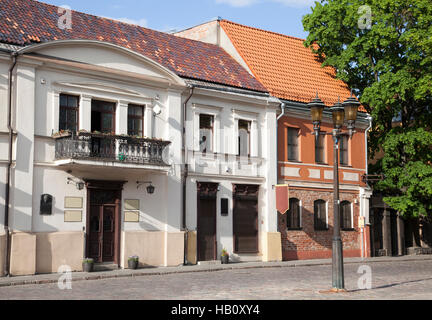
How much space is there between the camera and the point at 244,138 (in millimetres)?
28531

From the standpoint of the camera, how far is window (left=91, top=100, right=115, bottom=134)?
933 inches

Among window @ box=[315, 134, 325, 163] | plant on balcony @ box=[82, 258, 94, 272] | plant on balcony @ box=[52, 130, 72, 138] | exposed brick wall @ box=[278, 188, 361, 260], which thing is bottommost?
plant on balcony @ box=[82, 258, 94, 272]

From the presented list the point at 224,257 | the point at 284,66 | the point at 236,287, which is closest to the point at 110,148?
the point at 224,257

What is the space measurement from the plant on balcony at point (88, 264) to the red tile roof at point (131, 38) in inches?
297

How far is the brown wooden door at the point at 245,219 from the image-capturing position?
27.6m

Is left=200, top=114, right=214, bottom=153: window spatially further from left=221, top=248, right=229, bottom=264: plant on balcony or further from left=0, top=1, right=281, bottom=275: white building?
left=221, top=248, right=229, bottom=264: plant on balcony

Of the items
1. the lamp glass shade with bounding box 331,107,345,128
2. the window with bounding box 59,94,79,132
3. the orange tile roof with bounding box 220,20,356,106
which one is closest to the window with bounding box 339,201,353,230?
the orange tile roof with bounding box 220,20,356,106

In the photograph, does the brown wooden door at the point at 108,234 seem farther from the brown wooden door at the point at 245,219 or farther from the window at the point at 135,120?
the brown wooden door at the point at 245,219

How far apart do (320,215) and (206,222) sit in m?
6.65

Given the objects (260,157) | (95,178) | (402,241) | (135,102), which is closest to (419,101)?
(402,241)

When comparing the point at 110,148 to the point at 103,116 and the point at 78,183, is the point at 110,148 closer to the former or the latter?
the point at 78,183

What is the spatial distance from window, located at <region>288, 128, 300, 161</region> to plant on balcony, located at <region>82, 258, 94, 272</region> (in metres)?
11.4

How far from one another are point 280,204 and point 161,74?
25.3ft

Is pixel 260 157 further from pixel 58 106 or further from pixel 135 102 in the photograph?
pixel 58 106
